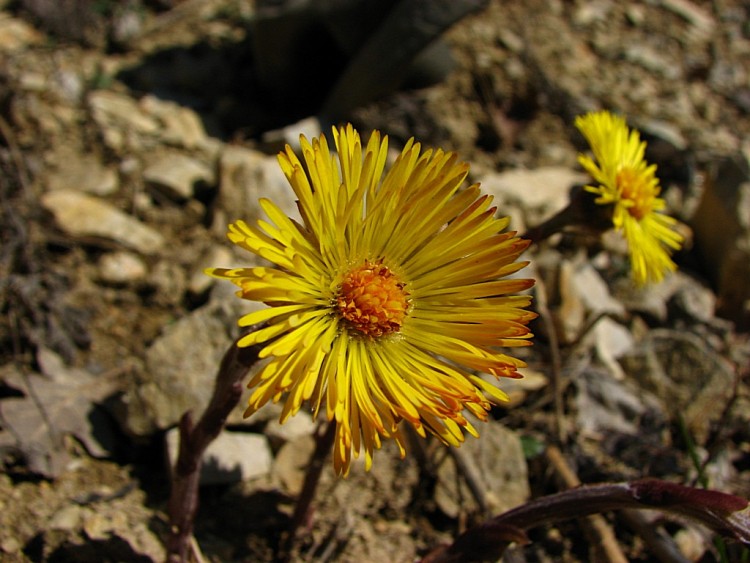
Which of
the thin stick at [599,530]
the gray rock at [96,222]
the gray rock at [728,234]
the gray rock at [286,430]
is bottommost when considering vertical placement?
the gray rock at [286,430]

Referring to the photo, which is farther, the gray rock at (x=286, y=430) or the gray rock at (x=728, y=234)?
the gray rock at (x=728, y=234)

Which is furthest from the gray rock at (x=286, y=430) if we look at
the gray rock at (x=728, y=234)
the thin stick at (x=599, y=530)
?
the gray rock at (x=728, y=234)

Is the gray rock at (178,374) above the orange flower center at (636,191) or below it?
below

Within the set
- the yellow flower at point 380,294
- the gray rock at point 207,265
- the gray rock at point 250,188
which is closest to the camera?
the yellow flower at point 380,294

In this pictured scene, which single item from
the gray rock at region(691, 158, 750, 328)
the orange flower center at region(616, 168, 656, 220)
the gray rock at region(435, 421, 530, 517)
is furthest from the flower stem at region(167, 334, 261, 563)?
the gray rock at region(691, 158, 750, 328)

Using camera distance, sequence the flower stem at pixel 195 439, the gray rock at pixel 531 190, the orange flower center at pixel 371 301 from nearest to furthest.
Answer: the flower stem at pixel 195 439
the orange flower center at pixel 371 301
the gray rock at pixel 531 190

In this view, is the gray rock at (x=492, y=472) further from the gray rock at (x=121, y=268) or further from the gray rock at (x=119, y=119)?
the gray rock at (x=119, y=119)

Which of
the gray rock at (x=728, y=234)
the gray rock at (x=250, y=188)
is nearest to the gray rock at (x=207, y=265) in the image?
the gray rock at (x=250, y=188)
